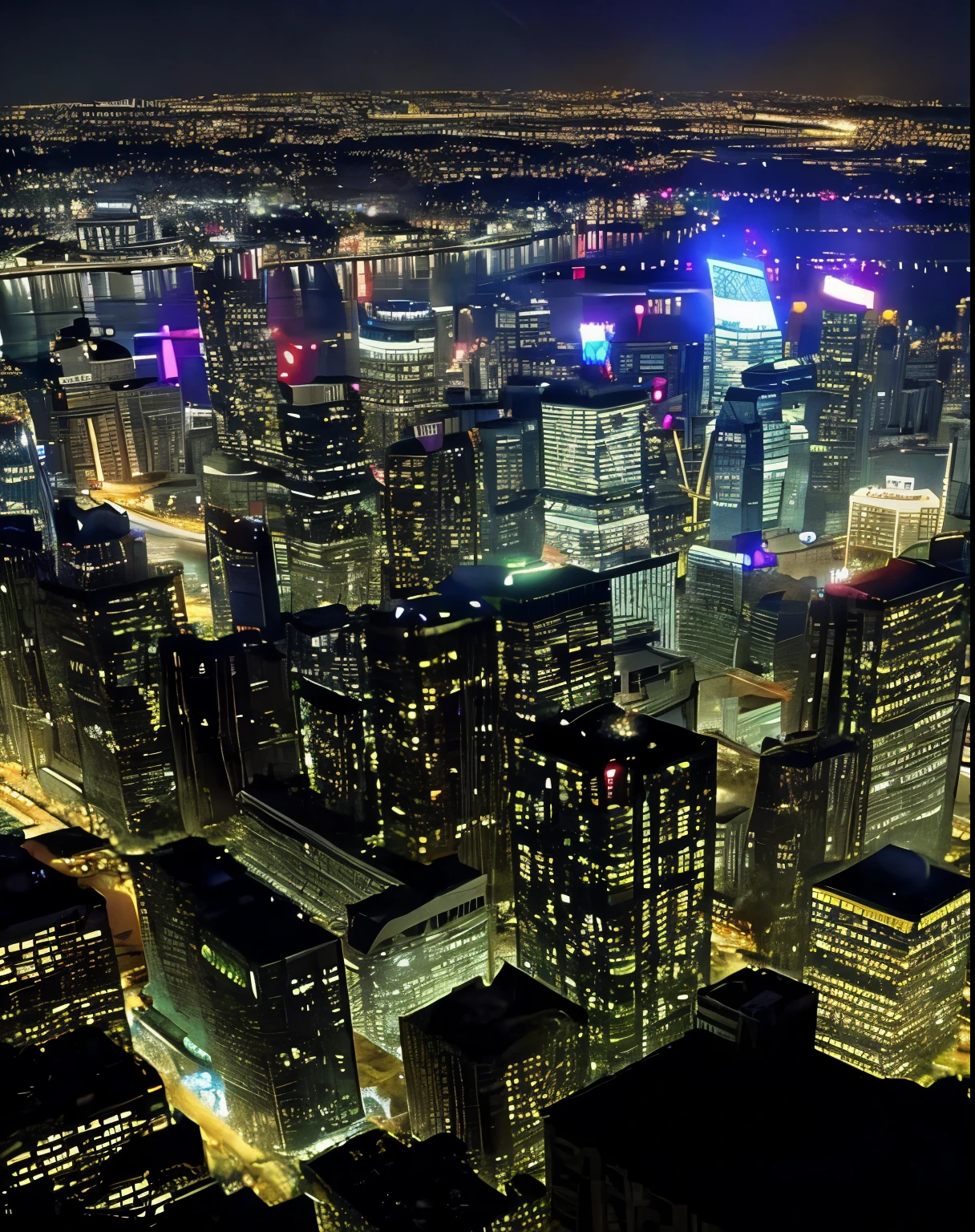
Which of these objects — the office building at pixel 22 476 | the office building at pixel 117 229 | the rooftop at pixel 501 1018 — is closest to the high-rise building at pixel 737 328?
the office building at pixel 117 229

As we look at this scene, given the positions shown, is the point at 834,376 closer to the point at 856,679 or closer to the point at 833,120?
the point at 856,679

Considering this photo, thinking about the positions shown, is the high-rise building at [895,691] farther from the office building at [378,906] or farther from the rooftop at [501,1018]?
the office building at [378,906]

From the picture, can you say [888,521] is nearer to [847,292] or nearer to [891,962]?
[847,292]

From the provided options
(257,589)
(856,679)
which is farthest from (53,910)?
(856,679)

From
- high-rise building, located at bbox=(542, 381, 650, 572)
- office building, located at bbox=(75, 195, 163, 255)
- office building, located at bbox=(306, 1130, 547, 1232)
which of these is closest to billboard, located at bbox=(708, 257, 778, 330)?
high-rise building, located at bbox=(542, 381, 650, 572)

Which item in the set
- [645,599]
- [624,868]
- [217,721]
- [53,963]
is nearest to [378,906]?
[624,868]
